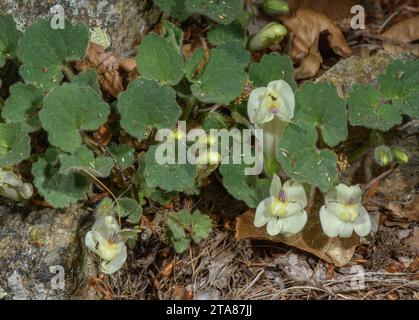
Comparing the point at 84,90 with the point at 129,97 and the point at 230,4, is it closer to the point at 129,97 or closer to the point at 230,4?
the point at 129,97

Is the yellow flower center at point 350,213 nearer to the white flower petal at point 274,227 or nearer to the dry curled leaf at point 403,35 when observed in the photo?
the white flower petal at point 274,227

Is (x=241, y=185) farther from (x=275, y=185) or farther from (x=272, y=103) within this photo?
(x=272, y=103)

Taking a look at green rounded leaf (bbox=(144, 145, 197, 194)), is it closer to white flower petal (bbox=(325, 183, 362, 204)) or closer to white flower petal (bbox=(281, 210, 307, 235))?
white flower petal (bbox=(281, 210, 307, 235))

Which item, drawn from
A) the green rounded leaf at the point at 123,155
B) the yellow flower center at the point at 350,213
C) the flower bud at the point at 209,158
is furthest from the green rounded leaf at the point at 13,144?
the yellow flower center at the point at 350,213

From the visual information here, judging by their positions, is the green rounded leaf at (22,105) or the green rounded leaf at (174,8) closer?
the green rounded leaf at (22,105)

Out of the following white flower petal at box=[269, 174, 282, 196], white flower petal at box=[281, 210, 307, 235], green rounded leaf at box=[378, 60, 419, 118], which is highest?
green rounded leaf at box=[378, 60, 419, 118]

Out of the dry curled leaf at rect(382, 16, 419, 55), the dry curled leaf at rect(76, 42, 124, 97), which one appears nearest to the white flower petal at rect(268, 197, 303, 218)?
the dry curled leaf at rect(76, 42, 124, 97)

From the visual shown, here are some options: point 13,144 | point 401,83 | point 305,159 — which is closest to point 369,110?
point 401,83
